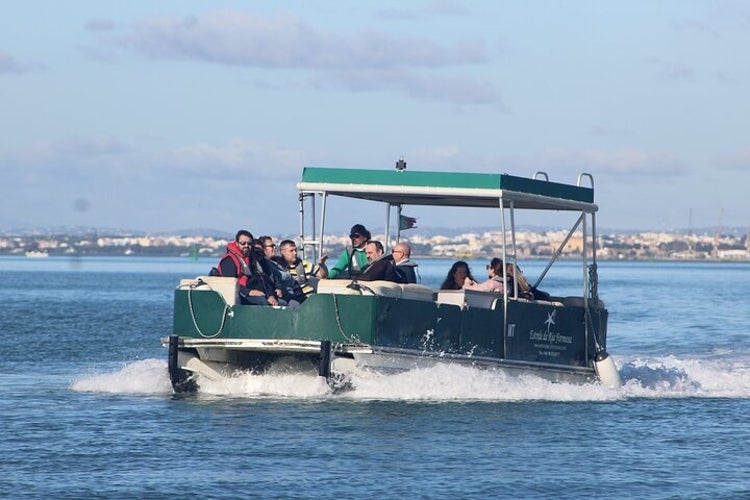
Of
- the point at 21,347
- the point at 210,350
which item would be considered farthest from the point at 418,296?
the point at 21,347

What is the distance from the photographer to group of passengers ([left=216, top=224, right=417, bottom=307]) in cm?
1728

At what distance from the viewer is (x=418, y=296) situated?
1689cm

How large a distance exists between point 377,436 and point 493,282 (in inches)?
170

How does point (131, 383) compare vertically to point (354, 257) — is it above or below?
below

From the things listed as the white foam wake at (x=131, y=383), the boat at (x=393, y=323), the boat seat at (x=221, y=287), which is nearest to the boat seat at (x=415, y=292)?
the boat at (x=393, y=323)

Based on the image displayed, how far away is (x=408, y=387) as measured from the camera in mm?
16875

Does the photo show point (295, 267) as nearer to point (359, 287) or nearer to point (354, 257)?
point (354, 257)

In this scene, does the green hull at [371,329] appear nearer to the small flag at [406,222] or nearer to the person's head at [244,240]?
the person's head at [244,240]

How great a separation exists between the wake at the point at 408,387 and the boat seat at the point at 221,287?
1.26 metres

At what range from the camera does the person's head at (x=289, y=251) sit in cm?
1803

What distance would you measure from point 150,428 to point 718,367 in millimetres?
12902

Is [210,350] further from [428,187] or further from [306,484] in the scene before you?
[306,484]

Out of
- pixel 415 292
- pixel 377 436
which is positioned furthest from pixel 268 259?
pixel 377 436

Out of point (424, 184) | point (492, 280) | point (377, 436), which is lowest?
point (377, 436)
